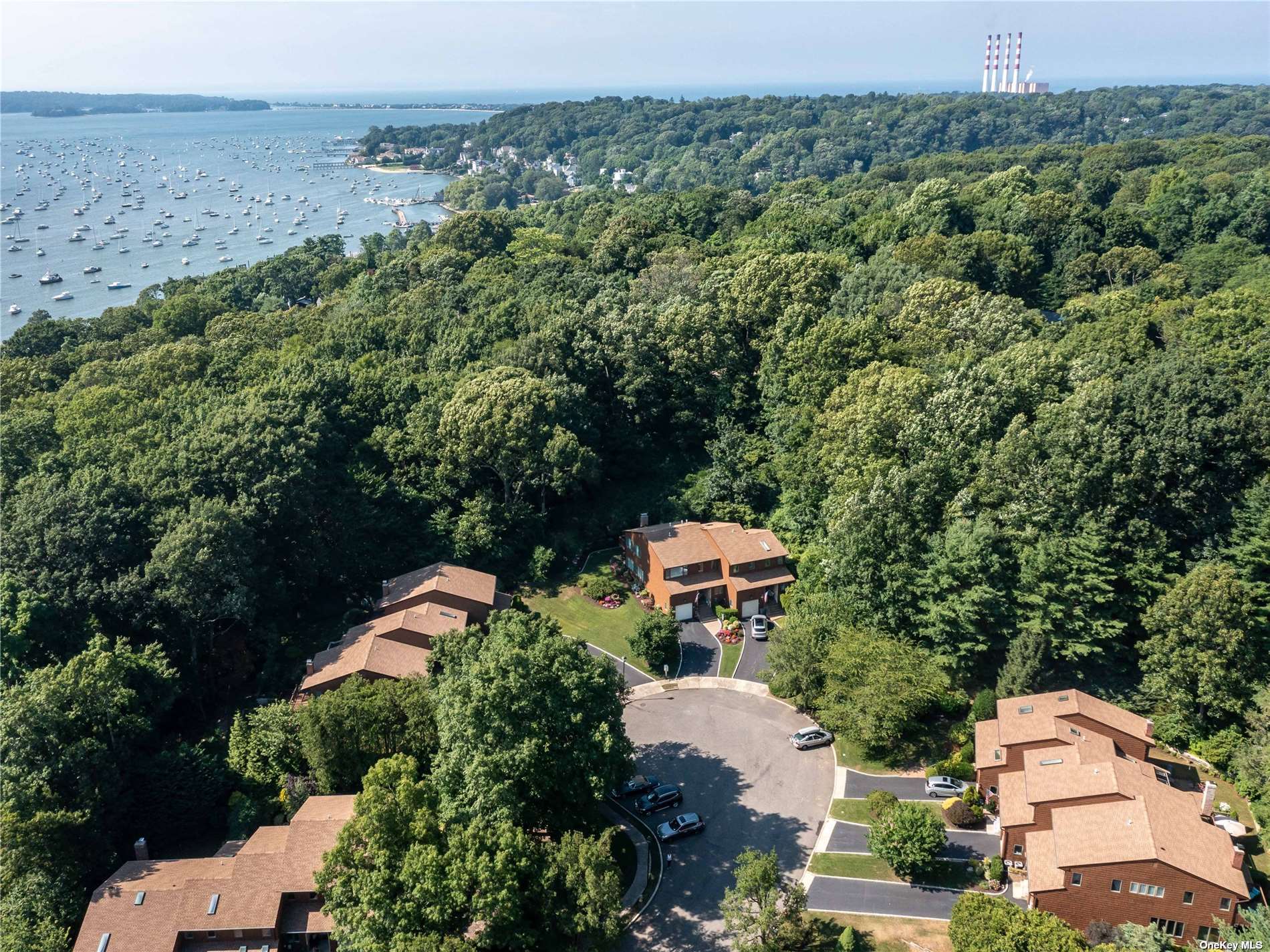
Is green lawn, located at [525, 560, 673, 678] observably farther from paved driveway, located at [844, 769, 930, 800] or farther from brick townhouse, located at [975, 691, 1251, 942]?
brick townhouse, located at [975, 691, 1251, 942]

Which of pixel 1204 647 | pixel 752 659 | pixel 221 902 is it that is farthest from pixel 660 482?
pixel 221 902

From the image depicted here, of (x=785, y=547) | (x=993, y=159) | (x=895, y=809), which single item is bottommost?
(x=895, y=809)

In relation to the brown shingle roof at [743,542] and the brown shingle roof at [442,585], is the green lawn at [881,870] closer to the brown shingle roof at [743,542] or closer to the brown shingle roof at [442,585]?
the brown shingle roof at [743,542]

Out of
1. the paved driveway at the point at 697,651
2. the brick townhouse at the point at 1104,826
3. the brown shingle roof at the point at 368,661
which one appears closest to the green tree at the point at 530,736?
the brown shingle roof at the point at 368,661

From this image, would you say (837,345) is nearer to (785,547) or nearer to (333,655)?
(785,547)

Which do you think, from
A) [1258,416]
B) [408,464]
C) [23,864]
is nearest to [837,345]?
[1258,416]

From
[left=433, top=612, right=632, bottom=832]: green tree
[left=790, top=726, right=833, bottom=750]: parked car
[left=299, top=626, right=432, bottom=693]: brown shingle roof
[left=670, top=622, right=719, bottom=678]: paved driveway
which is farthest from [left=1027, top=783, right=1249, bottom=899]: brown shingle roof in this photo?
[left=299, top=626, right=432, bottom=693]: brown shingle roof
